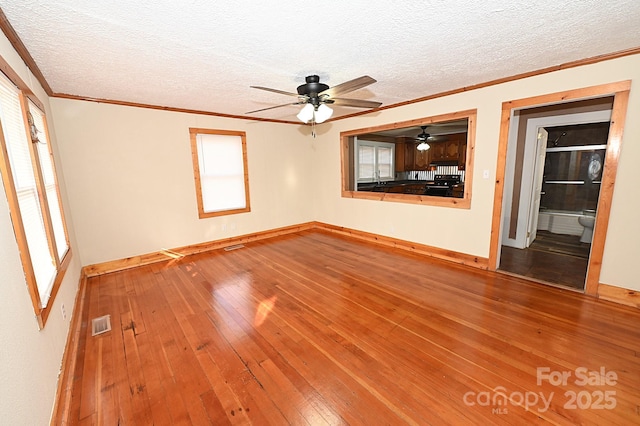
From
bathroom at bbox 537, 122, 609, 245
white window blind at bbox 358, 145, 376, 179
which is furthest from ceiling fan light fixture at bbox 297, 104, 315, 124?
bathroom at bbox 537, 122, 609, 245

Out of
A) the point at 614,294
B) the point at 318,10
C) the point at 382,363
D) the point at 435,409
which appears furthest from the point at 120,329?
the point at 614,294

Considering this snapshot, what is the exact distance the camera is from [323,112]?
→ 284 centimetres

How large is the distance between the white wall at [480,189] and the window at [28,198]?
14.6ft

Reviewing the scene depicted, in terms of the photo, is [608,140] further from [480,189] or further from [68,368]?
[68,368]

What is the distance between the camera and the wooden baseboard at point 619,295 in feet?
8.66

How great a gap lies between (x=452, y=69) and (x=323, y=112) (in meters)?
1.52

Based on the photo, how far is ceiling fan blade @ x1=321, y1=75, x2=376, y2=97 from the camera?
229cm

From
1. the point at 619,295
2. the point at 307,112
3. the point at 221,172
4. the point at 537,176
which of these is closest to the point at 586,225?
the point at 537,176

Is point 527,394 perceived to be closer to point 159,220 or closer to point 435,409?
point 435,409

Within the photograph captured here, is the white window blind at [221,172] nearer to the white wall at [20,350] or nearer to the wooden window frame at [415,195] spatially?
the wooden window frame at [415,195]

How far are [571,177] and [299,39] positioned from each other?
264 inches

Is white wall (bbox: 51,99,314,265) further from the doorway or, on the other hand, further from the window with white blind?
the doorway

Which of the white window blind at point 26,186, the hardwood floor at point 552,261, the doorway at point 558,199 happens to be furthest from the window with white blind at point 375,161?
the white window blind at point 26,186

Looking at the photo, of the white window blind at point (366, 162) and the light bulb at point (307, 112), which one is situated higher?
the light bulb at point (307, 112)
